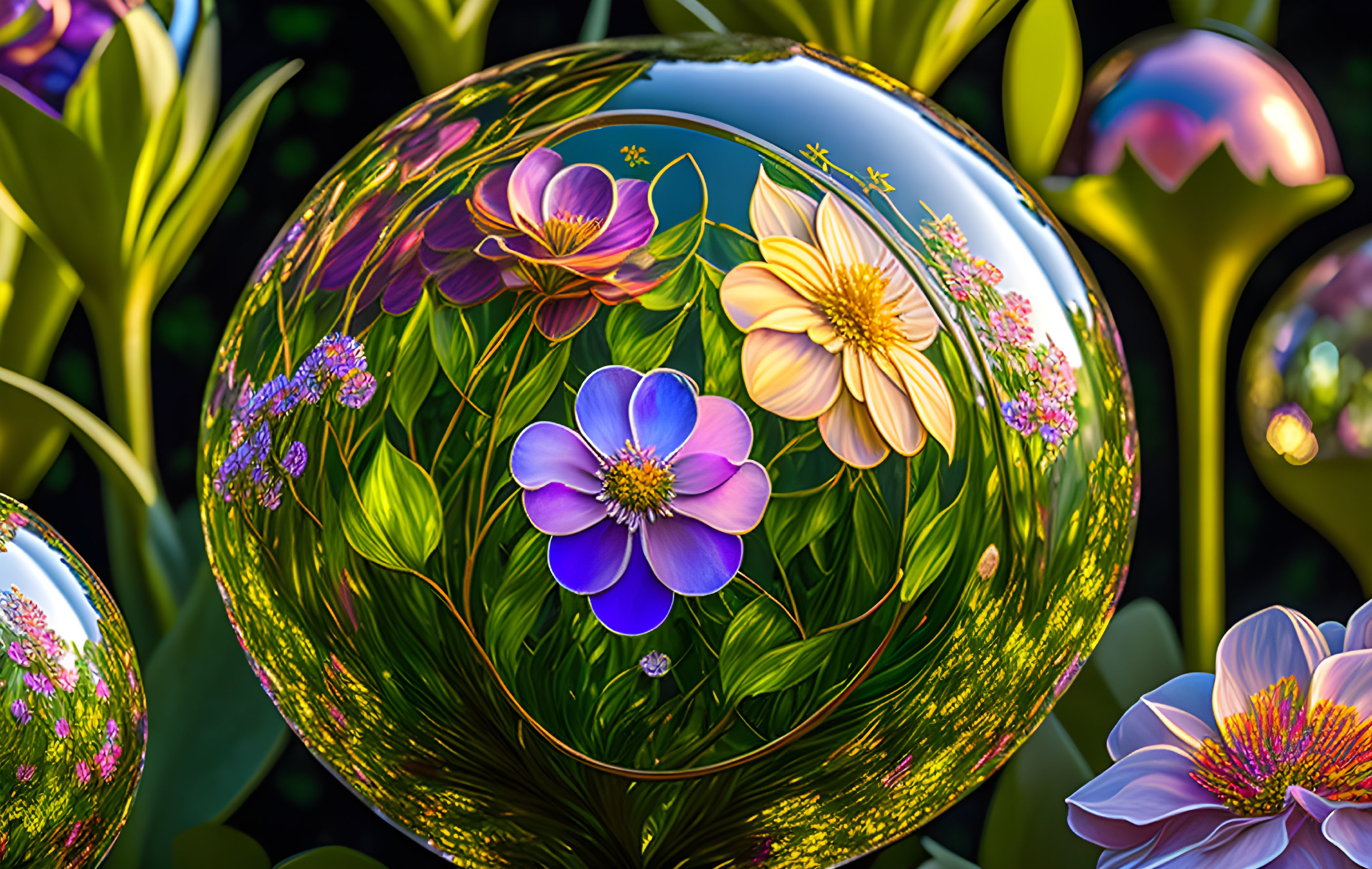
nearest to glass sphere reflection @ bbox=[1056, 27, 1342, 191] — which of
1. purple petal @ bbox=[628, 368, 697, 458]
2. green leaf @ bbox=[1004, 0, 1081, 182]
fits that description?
green leaf @ bbox=[1004, 0, 1081, 182]

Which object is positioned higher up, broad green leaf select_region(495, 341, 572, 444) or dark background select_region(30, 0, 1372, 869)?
dark background select_region(30, 0, 1372, 869)

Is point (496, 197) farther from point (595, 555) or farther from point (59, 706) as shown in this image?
point (59, 706)

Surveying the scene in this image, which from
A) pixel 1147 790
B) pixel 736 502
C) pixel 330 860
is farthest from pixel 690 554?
pixel 330 860

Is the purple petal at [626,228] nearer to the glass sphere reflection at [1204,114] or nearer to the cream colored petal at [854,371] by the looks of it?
the cream colored petal at [854,371]

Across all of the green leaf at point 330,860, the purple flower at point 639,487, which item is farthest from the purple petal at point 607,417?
the green leaf at point 330,860

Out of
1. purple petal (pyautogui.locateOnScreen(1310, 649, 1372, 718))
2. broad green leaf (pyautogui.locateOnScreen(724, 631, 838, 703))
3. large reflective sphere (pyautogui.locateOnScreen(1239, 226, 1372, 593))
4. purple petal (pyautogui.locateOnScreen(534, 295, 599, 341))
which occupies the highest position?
large reflective sphere (pyautogui.locateOnScreen(1239, 226, 1372, 593))

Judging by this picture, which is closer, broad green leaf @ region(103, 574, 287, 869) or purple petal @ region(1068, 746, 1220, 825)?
purple petal @ region(1068, 746, 1220, 825)

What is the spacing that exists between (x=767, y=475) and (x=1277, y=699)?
6.8 inches

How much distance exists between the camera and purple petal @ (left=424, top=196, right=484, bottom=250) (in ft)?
0.81

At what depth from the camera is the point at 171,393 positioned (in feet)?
1.57

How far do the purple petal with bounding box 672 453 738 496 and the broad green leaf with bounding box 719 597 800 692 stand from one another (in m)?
0.03

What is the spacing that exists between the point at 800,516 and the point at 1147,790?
5.7 inches

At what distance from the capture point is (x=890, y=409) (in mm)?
240

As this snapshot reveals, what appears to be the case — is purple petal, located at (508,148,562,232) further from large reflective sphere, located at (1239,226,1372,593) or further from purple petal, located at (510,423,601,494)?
large reflective sphere, located at (1239,226,1372,593)
